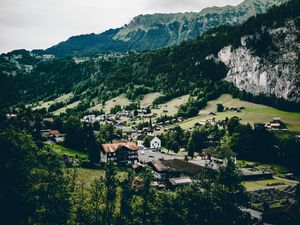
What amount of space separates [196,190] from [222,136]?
72685mm

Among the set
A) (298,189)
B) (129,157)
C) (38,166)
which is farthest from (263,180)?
(38,166)

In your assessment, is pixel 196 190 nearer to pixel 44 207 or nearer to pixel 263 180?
pixel 44 207

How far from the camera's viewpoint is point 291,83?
167 metres

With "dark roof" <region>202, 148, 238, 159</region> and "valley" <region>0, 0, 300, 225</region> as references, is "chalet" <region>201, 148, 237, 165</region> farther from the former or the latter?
"valley" <region>0, 0, 300, 225</region>

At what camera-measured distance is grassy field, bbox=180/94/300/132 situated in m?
133

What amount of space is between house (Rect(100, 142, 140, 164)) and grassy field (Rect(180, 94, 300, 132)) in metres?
48.8

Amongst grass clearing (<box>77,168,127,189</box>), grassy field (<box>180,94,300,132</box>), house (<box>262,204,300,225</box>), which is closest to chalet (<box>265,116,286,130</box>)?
grassy field (<box>180,94,300,132</box>)

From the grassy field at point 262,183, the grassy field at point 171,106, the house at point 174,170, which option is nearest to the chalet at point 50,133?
the house at point 174,170

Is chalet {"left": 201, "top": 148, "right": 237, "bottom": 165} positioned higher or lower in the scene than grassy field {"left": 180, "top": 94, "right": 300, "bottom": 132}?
lower

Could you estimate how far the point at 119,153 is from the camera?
3716 inches

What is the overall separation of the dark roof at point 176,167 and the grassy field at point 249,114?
53591 millimetres

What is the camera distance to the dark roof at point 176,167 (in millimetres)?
78713

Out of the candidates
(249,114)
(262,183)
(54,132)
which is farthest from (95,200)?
(249,114)

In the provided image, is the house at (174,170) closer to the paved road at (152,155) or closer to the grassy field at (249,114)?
the paved road at (152,155)
